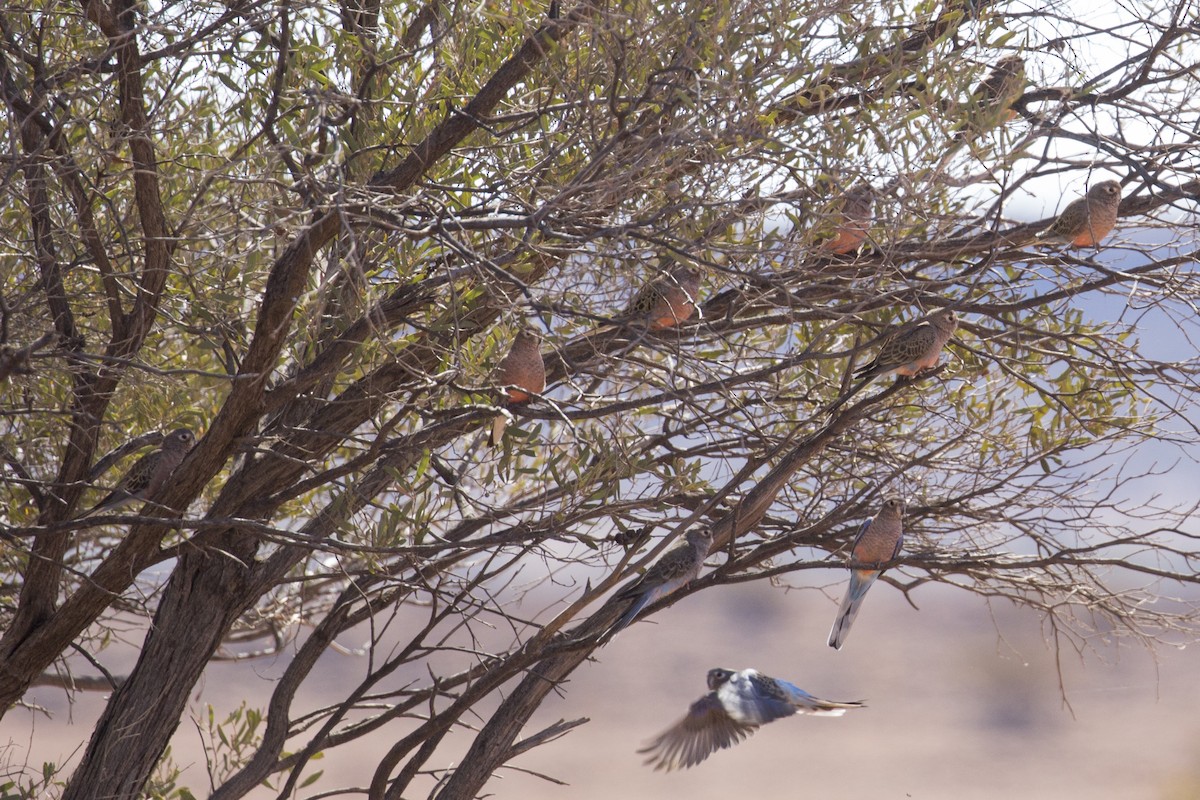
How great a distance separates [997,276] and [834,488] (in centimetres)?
118

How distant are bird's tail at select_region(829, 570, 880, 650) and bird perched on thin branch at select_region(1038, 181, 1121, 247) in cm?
138

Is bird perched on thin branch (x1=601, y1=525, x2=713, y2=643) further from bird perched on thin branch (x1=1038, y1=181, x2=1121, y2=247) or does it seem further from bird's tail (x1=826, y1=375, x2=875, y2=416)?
bird perched on thin branch (x1=1038, y1=181, x2=1121, y2=247)

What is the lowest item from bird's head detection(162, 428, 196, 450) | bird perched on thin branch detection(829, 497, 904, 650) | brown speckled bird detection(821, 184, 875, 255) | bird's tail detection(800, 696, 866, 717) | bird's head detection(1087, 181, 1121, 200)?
bird's tail detection(800, 696, 866, 717)

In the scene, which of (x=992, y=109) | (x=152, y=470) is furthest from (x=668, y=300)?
→ (x=152, y=470)

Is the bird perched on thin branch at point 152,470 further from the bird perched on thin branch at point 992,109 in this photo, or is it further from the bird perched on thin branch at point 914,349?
the bird perched on thin branch at point 992,109

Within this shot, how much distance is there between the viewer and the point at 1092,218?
3.71m

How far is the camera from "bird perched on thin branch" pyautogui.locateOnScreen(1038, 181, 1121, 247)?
366 cm

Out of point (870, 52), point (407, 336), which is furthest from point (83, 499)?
point (870, 52)

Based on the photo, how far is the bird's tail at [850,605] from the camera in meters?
4.31

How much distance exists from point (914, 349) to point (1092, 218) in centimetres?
71

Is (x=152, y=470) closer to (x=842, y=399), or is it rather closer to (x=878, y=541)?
(x=842, y=399)

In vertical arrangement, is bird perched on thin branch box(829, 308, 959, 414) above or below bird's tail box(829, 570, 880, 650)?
above

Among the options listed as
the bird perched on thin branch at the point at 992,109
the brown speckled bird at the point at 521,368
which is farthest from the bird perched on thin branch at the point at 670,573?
the bird perched on thin branch at the point at 992,109

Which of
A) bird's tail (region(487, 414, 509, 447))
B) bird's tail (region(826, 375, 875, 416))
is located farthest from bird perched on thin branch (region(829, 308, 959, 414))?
bird's tail (region(487, 414, 509, 447))
